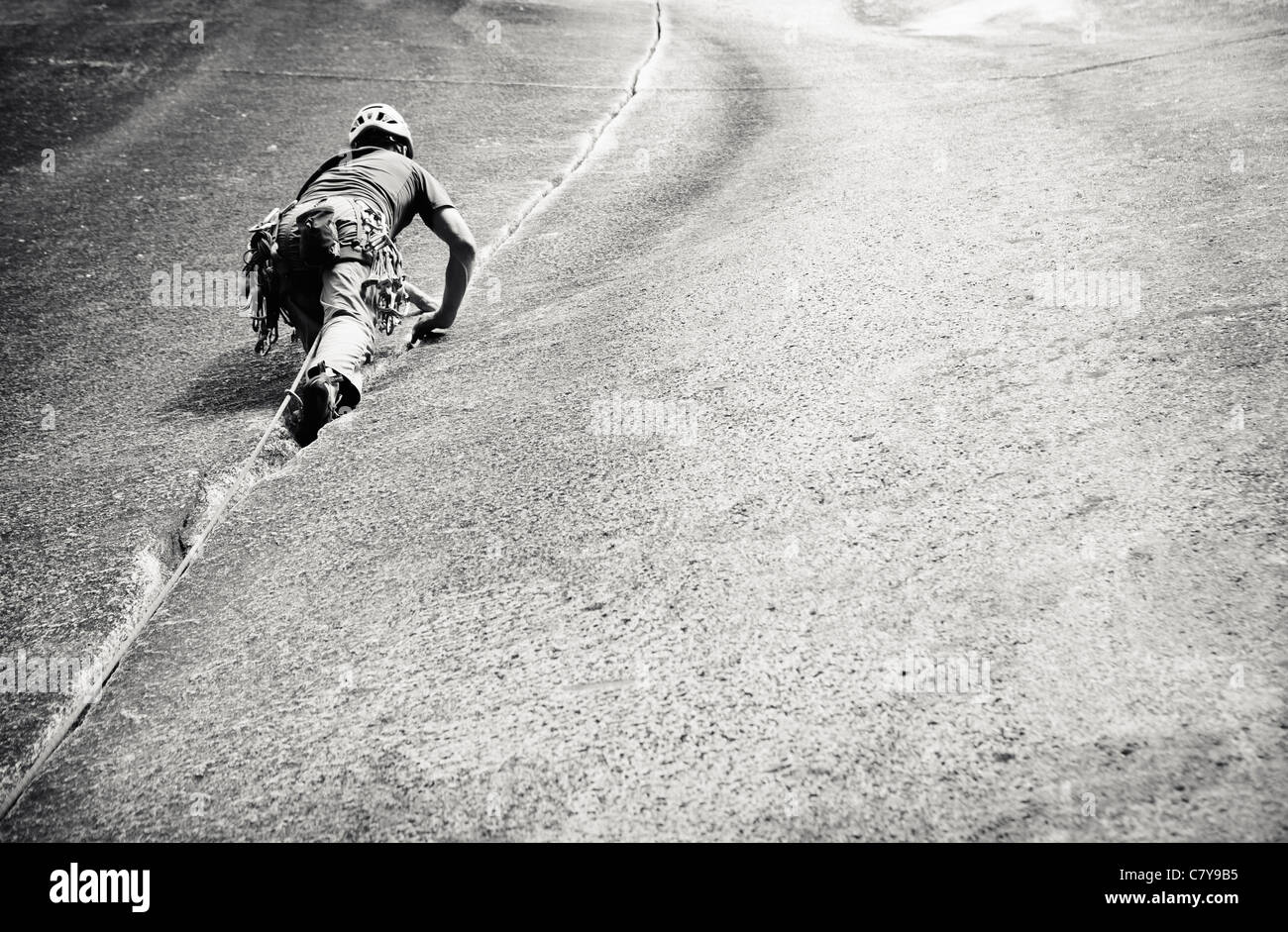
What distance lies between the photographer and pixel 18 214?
6.89m

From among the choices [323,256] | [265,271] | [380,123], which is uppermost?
[380,123]

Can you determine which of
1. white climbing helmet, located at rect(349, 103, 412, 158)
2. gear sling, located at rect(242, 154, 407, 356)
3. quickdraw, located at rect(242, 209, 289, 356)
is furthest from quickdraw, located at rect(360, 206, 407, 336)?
white climbing helmet, located at rect(349, 103, 412, 158)

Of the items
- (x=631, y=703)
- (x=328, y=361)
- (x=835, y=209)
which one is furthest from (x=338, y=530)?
(x=835, y=209)

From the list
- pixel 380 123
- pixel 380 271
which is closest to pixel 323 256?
pixel 380 271

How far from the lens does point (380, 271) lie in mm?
4312

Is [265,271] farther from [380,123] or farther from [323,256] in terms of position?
[380,123]

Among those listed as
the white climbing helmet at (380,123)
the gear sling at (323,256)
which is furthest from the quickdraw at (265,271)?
the white climbing helmet at (380,123)

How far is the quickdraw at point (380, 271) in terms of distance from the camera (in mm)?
4223

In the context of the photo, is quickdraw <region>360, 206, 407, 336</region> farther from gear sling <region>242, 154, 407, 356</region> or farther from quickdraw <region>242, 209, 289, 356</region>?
quickdraw <region>242, 209, 289, 356</region>

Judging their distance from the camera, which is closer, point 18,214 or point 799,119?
point 18,214

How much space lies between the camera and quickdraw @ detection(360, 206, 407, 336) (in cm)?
422

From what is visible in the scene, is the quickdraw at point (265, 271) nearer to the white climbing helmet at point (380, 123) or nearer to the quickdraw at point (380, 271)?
the quickdraw at point (380, 271)

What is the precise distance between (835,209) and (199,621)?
4645 mm
